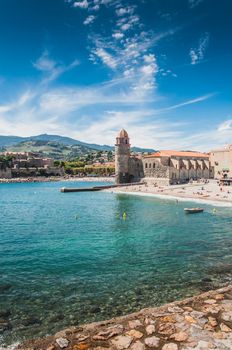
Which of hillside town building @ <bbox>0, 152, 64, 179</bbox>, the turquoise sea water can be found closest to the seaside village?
the turquoise sea water

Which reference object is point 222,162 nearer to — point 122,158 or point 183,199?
point 122,158

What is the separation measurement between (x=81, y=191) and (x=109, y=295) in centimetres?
5512

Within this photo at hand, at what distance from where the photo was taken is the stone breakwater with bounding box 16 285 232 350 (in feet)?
24.0

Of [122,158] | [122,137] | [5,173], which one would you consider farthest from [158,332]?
[5,173]

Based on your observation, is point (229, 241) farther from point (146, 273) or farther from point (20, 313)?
point (20, 313)

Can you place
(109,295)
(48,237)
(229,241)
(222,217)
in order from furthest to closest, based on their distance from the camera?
(222,217) < (48,237) < (229,241) < (109,295)

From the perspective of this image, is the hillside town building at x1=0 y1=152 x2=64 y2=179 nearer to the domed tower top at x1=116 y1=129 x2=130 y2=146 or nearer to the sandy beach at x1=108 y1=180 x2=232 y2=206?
the domed tower top at x1=116 y1=129 x2=130 y2=146

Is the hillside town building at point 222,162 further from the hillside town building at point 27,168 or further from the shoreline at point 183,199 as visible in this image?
the hillside town building at point 27,168

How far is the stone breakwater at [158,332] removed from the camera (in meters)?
7.31

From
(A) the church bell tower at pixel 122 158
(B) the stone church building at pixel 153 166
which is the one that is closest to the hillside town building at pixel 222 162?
(B) the stone church building at pixel 153 166

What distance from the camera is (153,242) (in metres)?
21.4

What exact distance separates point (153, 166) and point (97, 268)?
63.6m

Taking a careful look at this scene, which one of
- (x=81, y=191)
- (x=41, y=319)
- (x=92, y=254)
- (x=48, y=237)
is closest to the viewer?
(x=41, y=319)

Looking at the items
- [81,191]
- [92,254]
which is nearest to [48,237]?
[92,254]
